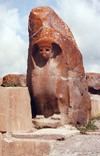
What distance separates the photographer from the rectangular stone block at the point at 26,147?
276 inches

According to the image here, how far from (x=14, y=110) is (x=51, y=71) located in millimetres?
1677

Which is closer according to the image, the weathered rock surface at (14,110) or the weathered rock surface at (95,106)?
the weathered rock surface at (14,110)

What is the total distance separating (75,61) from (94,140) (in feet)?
11.1

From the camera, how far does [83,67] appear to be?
10.5 m

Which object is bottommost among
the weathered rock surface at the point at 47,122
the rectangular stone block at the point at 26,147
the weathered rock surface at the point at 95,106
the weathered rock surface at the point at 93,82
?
the rectangular stone block at the point at 26,147

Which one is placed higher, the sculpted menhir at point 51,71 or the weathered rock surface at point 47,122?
the sculpted menhir at point 51,71

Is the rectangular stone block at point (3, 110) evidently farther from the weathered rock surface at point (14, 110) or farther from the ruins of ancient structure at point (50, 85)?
the ruins of ancient structure at point (50, 85)

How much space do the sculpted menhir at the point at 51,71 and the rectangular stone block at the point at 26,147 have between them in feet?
6.86

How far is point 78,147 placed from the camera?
6824 millimetres

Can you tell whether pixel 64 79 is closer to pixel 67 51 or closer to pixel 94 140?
pixel 67 51

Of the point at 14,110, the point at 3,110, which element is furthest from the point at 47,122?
the point at 3,110

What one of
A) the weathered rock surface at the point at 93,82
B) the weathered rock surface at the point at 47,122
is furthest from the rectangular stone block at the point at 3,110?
the weathered rock surface at the point at 93,82

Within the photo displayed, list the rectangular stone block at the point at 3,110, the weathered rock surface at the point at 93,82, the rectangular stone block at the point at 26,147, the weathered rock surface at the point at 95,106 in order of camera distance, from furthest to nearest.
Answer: the weathered rock surface at the point at 93,82
the weathered rock surface at the point at 95,106
the rectangular stone block at the point at 3,110
the rectangular stone block at the point at 26,147

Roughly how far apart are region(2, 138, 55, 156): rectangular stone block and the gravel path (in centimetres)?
18
